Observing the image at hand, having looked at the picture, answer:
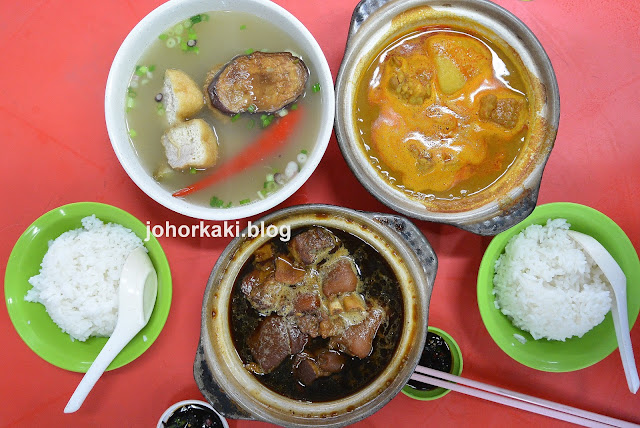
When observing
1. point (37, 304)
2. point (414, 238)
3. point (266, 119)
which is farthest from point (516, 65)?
point (37, 304)

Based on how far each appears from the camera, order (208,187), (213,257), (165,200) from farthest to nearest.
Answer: (213,257), (208,187), (165,200)

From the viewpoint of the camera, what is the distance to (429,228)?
2.45 metres

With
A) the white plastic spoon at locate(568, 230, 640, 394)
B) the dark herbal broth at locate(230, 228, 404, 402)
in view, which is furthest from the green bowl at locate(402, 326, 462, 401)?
the white plastic spoon at locate(568, 230, 640, 394)

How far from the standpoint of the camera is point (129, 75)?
2.04 metres

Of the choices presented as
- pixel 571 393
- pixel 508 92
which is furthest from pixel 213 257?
pixel 571 393

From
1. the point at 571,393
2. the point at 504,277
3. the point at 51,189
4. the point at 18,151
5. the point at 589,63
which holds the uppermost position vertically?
the point at 589,63

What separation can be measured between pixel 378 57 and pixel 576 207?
114cm

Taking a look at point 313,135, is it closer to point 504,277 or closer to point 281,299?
point 281,299

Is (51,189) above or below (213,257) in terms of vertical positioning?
above

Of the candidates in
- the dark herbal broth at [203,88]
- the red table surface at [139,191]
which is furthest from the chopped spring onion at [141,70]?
the red table surface at [139,191]

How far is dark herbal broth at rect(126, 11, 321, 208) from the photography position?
2.07 meters

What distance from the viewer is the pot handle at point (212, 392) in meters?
1.99

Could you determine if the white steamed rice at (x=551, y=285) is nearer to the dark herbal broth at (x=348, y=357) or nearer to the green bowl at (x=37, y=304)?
the dark herbal broth at (x=348, y=357)

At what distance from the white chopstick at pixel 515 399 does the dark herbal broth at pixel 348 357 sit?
10.3 inches
